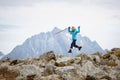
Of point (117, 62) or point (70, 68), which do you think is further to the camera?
point (117, 62)

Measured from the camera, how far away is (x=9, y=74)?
27.6 m

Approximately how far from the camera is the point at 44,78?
22516 millimetres

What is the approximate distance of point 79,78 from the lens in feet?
75.7

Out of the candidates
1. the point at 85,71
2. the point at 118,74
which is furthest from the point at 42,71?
the point at 118,74

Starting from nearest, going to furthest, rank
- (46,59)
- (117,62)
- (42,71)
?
1. (42,71)
2. (117,62)
3. (46,59)

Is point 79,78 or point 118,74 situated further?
point 118,74

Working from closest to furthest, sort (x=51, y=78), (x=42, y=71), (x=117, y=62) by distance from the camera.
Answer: (x=51, y=78) < (x=42, y=71) < (x=117, y=62)

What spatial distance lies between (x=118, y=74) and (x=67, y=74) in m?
5.06

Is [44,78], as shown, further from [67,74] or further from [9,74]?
[9,74]

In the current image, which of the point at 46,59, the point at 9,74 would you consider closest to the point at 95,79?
the point at 9,74

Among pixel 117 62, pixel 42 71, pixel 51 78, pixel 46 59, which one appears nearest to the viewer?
pixel 51 78

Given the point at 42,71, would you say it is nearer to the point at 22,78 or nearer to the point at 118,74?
the point at 22,78

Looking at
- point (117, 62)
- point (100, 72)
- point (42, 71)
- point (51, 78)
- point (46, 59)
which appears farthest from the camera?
point (46, 59)

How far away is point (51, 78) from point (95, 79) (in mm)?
4121
